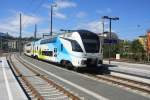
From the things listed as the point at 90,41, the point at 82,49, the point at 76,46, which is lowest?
the point at 82,49

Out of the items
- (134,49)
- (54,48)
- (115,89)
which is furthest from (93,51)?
(134,49)

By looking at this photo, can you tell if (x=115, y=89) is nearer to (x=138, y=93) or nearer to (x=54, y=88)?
(x=138, y=93)

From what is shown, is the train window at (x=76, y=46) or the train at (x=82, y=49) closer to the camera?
the train at (x=82, y=49)

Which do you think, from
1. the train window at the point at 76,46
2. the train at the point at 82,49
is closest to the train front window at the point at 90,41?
the train at the point at 82,49

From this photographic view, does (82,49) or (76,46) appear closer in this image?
(82,49)

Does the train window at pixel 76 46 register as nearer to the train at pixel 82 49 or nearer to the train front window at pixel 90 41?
the train at pixel 82 49

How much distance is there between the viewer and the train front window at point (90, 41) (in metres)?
26.8

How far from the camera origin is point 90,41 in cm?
2708

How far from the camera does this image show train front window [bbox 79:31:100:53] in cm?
2683

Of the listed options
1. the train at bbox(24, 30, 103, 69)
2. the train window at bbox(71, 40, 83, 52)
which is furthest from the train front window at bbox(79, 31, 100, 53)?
the train window at bbox(71, 40, 83, 52)

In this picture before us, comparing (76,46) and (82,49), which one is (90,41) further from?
(76,46)

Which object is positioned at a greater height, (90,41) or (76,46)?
(90,41)

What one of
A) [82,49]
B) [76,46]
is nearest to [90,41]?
[82,49]

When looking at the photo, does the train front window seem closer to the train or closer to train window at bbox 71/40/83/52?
the train
